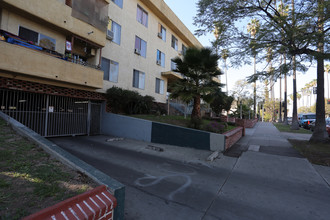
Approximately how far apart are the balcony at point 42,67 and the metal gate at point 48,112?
141 centimetres

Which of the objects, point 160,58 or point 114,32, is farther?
point 160,58

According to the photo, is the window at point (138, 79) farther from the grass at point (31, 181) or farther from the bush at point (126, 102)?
the grass at point (31, 181)

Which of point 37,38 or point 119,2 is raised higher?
point 119,2

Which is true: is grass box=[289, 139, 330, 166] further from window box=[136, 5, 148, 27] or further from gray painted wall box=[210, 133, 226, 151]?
window box=[136, 5, 148, 27]

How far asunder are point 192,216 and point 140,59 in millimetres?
14255

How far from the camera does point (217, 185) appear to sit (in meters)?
4.53

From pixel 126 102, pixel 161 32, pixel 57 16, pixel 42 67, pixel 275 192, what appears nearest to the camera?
pixel 275 192

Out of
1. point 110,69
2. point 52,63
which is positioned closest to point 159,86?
point 110,69

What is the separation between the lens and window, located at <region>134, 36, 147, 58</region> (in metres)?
15.3

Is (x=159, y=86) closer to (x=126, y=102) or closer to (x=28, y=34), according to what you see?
(x=126, y=102)

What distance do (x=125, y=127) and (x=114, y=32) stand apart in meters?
7.34

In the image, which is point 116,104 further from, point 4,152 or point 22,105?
point 4,152

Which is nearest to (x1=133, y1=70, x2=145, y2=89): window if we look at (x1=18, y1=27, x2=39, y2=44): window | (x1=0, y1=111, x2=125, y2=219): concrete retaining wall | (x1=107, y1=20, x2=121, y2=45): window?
(x1=107, y1=20, x2=121, y2=45): window

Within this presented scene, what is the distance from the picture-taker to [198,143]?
872 centimetres
